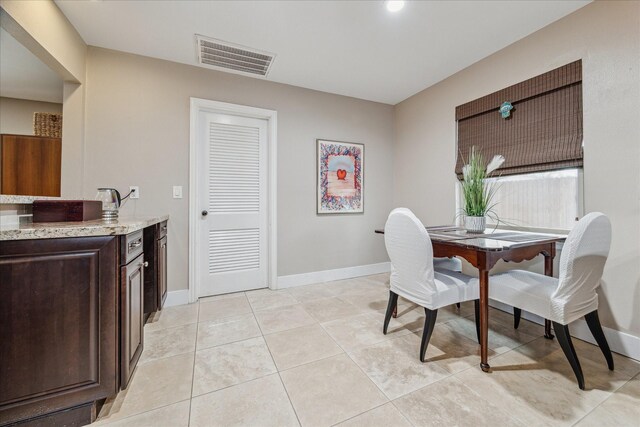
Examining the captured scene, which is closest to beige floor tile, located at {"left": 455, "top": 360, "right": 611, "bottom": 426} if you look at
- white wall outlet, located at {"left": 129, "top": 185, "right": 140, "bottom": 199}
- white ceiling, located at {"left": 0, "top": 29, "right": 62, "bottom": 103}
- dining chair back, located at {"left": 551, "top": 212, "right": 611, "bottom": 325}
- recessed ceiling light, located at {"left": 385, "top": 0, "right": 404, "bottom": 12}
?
dining chair back, located at {"left": 551, "top": 212, "right": 611, "bottom": 325}

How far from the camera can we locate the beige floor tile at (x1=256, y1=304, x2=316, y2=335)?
7.07ft

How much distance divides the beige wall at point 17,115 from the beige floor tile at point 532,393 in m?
3.68

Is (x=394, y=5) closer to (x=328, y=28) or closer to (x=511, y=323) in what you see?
(x=328, y=28)

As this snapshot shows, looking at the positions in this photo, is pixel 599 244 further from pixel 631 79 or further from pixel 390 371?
pixel 390 371

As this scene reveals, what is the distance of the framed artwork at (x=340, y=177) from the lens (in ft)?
11.0

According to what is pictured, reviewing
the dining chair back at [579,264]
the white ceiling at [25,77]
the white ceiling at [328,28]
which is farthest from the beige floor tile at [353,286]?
the white ceiling at [25,77]

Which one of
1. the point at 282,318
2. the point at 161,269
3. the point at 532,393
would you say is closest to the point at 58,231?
the point at 161,269

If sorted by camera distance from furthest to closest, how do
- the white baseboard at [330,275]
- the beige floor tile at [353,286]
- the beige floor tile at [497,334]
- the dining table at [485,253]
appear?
the white baseboard at [330,275]
the beige floor tile at [353,286]
the beige floor tile at [497,334]
the dining table at [485,253]

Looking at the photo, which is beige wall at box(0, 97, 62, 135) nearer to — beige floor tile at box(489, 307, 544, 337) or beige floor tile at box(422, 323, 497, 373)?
beige floor tile at box(422, 323, 497, 373)

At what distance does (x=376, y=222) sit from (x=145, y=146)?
2884 millimetres

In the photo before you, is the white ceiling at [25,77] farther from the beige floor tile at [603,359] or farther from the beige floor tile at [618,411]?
the beige floor tile at [603,359]

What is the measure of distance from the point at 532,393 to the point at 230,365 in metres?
1.71

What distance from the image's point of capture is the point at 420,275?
1.70 meters

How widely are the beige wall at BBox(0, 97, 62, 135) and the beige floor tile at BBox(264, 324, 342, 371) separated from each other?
260cm
